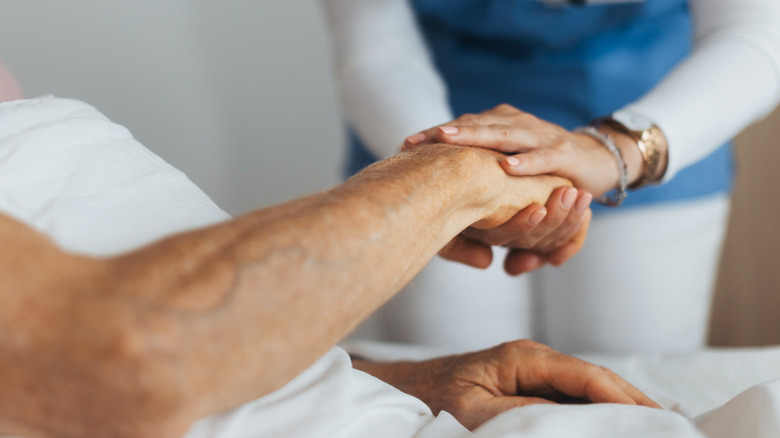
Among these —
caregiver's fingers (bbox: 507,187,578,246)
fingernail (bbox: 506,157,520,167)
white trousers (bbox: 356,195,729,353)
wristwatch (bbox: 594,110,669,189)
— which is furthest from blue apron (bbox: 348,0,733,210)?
fingernail (bbox: 506,157,520,167)

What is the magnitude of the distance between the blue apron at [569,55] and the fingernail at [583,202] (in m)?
0.38

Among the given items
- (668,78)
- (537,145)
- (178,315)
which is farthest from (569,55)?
(178,315)

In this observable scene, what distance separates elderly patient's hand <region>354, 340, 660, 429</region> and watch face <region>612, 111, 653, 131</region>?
381 mm

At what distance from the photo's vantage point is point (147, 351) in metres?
0.38

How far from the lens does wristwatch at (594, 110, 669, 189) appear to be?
0.94m

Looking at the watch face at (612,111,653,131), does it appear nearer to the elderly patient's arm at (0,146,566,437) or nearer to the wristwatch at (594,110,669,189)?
the wristwatch at (594,110,669,189)

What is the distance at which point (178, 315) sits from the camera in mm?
396

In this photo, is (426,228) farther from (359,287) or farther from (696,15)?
(696,15)

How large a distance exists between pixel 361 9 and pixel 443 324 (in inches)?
23.3

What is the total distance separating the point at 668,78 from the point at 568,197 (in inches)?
13.3

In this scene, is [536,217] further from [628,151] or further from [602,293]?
[602,293]

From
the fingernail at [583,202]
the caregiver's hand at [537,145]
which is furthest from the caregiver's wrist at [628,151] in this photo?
the fingernail at [583,202]

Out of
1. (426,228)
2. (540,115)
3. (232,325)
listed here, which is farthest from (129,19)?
(232,325)

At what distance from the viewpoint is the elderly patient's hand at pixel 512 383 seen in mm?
669
